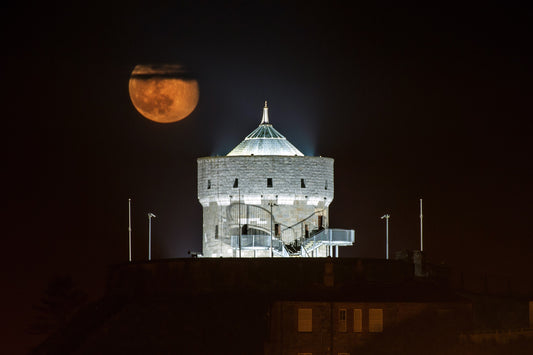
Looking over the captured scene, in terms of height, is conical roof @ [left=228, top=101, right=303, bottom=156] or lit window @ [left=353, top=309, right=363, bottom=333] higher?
conical roof @ [left=228, top=101, right=303, bottom=156]

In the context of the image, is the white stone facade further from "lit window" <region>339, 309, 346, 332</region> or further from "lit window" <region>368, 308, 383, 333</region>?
"lit window" <region>368, 308, 383, 333</region>

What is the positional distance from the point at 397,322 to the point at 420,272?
884 centimetres

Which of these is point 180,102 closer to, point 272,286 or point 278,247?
point 278,247

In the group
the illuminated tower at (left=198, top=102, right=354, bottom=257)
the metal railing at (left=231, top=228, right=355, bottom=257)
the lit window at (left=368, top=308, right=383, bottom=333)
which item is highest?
the illuminated tower at (left=198, top=102, right=354, bottom=257)

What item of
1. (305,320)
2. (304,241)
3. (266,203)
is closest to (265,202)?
(266,203)

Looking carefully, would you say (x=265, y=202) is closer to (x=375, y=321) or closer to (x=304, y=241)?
(x=304, y=241)

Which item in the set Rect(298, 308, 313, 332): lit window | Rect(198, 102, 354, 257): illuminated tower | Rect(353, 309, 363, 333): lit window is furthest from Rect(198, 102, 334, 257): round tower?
Rect(353, 309, 363, 333): lit window

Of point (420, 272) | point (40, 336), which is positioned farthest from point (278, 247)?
point (40, 336)

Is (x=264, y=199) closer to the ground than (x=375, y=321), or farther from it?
farther from it

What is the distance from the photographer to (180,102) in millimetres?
82875

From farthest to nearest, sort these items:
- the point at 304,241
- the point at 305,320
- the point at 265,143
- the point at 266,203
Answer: the point at 265,143, the point at 266,203, the point at 304,241, the point at 305,320

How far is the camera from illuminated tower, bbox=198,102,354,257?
7556 cm

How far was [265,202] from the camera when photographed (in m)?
76.2

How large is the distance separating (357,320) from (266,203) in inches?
598
